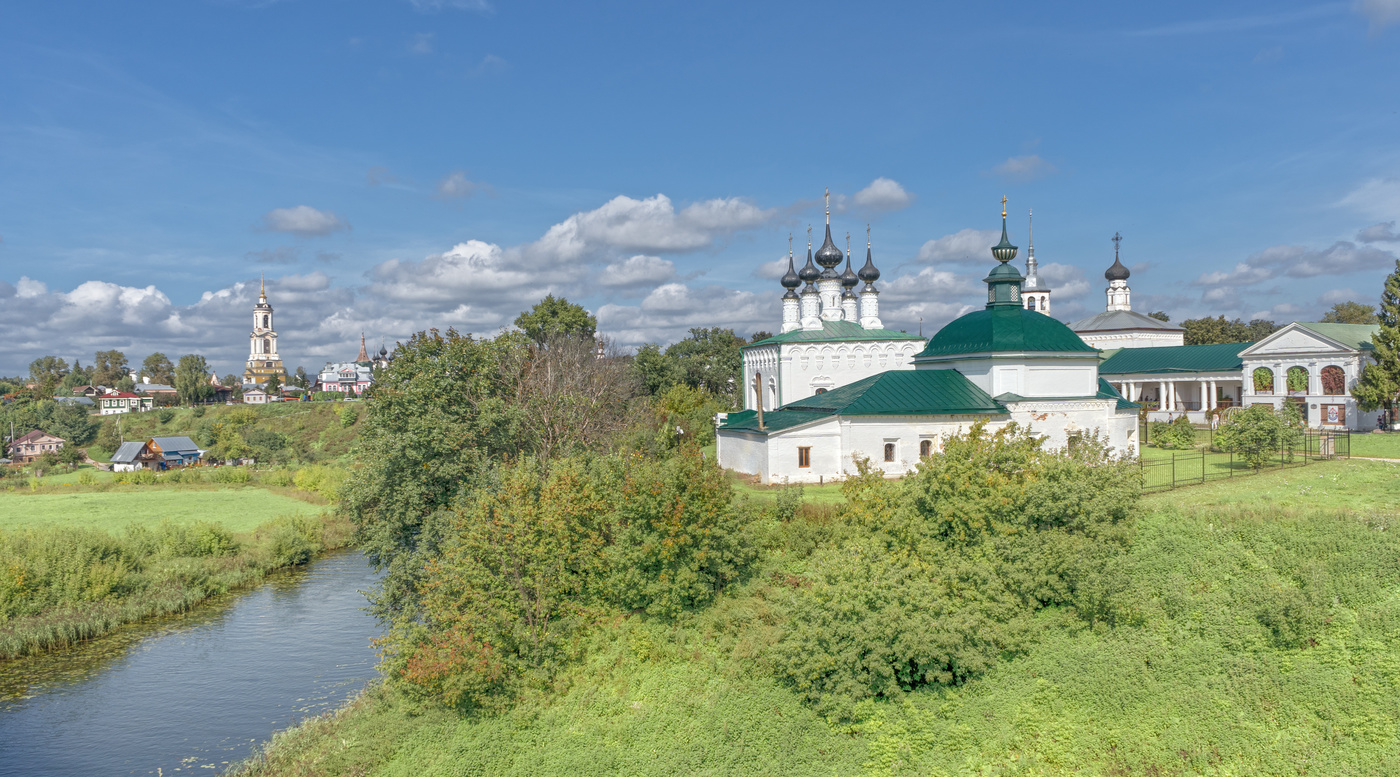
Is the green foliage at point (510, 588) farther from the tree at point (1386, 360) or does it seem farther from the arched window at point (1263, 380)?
the arched window at point (1263, 380)

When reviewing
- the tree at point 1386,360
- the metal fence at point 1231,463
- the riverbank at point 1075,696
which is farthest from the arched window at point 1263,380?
the riverbank at point 1075,696

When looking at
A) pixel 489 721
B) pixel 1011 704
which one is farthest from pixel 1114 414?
pixel 489 721

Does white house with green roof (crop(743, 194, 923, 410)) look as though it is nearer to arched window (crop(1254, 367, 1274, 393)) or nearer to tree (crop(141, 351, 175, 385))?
arched window (crop(1254, 367, 1274, 393))

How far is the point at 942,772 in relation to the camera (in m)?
12.2

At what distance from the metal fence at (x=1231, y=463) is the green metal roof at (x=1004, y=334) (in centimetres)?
453

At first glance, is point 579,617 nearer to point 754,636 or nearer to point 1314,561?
point 754,636

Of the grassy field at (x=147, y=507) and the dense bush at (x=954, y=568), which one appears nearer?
the dense bush at (x=954, y=568)

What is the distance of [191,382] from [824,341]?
292 ft

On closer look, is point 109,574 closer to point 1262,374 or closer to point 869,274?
point 869,274

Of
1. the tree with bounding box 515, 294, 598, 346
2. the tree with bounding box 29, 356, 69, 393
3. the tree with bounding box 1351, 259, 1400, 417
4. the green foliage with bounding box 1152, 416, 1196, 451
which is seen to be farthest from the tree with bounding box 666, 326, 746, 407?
the tree with bounding box 29, 356, 69, 393

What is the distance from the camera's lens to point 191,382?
3863 inches

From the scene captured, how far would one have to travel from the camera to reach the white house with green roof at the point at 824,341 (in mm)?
36500

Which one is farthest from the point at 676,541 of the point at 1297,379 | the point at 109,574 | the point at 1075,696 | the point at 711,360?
the point at 711,360

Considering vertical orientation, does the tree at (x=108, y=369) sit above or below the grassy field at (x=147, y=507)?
above
